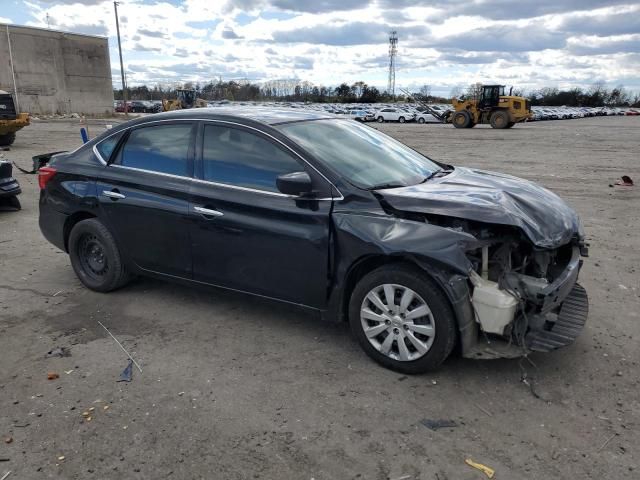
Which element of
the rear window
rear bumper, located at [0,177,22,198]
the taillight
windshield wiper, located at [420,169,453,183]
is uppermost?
the rear window

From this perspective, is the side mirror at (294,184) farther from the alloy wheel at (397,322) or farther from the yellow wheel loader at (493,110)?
the yellow wheel loader at (493,110)

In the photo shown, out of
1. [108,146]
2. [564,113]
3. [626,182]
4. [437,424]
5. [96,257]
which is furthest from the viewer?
[564,113]

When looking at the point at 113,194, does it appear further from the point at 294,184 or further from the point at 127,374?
the point at 294,184

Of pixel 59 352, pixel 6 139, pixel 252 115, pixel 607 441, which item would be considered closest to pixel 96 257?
pixel 59 352

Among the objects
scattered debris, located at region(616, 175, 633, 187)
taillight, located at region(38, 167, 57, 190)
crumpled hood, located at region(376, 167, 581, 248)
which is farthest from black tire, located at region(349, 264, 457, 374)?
scattered debris, located at region(616, 175, 633, 187)

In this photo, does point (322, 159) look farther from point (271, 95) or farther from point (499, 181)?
point (271, 95)

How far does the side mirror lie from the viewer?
364 centimetres

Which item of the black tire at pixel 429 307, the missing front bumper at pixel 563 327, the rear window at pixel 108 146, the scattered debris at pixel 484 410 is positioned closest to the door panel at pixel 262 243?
the black tire at pixel 429 307

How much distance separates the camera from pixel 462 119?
36250 millimetres

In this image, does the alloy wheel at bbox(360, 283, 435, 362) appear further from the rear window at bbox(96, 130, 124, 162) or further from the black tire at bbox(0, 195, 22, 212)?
the black tire at bbox(0, 195, 22, 212)

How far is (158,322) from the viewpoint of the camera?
177 inches

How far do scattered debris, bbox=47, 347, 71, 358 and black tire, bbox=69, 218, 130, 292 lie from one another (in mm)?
1070

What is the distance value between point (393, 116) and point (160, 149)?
155 feet

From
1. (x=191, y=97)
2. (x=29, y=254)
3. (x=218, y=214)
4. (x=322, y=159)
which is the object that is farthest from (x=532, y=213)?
(x=191, y=97)
